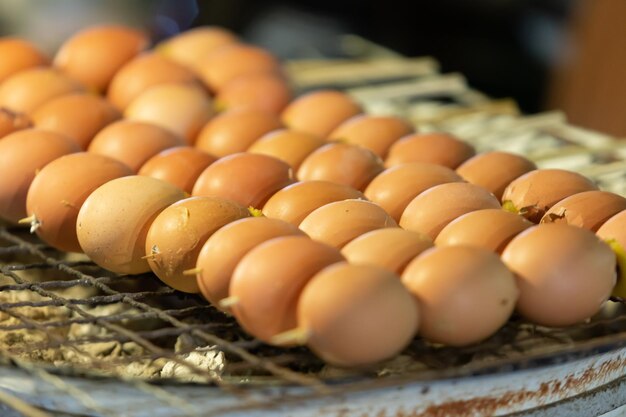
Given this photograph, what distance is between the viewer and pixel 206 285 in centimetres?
116

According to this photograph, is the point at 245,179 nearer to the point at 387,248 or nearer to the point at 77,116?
the point at 387,248

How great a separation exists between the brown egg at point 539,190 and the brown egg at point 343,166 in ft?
0.75

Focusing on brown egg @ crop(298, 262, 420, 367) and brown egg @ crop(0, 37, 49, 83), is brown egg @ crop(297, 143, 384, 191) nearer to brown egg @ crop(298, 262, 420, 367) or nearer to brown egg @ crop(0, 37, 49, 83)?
brown egg @ crop(298, 262, 420, 367)

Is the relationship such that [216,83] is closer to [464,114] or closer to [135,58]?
[135,58]

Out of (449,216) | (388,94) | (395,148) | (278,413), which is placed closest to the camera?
(278,413)

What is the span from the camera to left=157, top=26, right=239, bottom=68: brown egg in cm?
226

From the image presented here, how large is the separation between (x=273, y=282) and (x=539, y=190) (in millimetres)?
510

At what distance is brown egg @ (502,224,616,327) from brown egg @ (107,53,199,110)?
1.07 meters

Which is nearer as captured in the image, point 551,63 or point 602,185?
point 602,185

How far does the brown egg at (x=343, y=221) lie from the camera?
1192 mm

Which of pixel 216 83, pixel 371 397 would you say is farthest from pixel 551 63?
pixel 371 397

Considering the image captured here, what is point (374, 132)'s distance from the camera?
5.61 ft

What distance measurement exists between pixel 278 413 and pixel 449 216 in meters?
0.39

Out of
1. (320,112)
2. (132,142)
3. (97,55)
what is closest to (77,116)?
(132,142)
